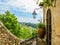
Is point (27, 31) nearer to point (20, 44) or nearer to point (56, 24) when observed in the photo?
point (20, 44)

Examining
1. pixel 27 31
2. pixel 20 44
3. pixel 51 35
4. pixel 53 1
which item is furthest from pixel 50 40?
pixel 27 31

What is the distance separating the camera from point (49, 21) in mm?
8289

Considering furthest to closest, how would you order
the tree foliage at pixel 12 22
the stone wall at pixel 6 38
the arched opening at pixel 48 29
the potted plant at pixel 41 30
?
the tree foliage at pixel 12 22 < the stone wall at pixel 6 38 < the potted plant at pixel 41 30 < the arched opening at pixel 48 29

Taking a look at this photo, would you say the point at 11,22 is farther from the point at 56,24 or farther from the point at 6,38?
the point at 56,24

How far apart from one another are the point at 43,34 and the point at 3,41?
3.52 metres

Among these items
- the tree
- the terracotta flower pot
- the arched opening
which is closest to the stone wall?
the terracotta flower pot

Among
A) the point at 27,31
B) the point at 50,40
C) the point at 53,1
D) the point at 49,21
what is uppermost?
the point at 53,1

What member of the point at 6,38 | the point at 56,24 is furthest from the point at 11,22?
the point at 56,24

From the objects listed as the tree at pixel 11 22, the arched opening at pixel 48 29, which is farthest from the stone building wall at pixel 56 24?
the tree at pixel 11 22

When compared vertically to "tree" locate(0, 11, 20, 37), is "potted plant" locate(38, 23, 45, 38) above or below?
above

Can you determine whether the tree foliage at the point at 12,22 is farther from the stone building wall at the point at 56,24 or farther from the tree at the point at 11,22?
the stone building wall at the point at 56,24

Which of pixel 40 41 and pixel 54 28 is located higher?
pixel 54 28

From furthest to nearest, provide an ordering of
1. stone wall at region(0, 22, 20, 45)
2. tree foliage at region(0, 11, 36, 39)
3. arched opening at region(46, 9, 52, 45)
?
1. tree foliage at region(0, 11, 36, 39)
2. stone wall at region(0, 22, 20, 45)
3. arched opening at region(46, 9, 52, 45)

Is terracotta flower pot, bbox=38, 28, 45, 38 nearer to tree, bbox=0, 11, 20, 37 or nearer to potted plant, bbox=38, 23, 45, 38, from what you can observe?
potted plant, bbox=38, 23, 45, 38
